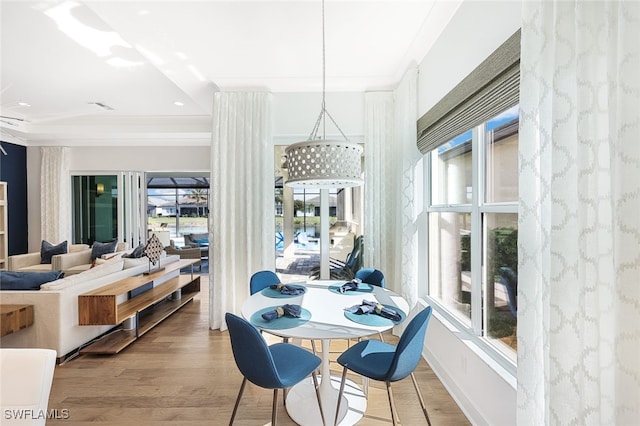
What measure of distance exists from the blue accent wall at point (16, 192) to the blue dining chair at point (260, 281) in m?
5.96

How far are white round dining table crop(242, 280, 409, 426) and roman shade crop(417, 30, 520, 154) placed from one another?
4.28ft

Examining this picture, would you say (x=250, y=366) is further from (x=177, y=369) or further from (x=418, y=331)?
(x=177, y=369)

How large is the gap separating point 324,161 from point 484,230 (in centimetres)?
130

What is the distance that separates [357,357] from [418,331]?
0.45 metres

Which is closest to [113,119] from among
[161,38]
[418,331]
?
[161,38]

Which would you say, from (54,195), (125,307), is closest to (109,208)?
(54,195)

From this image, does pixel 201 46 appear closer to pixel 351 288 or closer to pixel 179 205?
pixel 351 288

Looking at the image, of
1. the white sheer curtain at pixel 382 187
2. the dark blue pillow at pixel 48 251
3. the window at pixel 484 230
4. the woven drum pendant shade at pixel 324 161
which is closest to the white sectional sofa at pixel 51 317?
the woven drum pendant shade at pixel 324 161

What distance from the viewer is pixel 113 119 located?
5062 mm

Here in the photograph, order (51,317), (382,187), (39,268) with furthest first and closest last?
1. (39,268)
2. (382,187)
3. (51,317)

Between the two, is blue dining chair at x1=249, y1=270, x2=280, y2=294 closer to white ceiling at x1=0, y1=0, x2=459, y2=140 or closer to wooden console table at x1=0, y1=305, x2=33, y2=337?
wooden console table at x1=0, y1=305, x2=33, y2=337

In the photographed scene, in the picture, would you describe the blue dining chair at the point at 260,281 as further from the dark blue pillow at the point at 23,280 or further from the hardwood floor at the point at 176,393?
the dark blue pillow at the point at 23,280

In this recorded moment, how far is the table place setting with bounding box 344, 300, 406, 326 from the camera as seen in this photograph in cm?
170

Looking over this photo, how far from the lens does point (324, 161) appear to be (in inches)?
67.6
